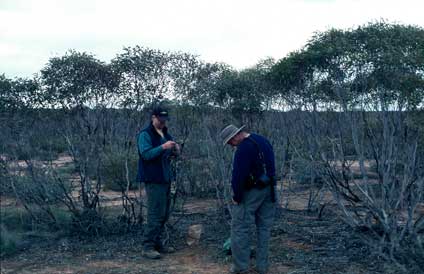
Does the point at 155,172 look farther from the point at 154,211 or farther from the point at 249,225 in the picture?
the point at 249,225

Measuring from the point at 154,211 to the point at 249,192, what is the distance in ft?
4.21

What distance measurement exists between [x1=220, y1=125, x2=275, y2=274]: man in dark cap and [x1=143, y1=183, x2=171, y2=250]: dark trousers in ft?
3.45

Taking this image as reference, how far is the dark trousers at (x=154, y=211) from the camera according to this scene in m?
6.70

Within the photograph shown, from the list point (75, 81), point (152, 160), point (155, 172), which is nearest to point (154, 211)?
point (155, 172)

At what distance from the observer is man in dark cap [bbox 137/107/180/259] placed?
6.60m

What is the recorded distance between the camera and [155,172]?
6.64m

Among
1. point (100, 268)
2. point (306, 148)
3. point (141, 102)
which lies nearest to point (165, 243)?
point (100, 268)

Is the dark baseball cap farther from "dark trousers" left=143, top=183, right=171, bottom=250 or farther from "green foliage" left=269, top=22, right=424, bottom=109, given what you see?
"green foliage" left=269, top=22, right=424, bottom=109

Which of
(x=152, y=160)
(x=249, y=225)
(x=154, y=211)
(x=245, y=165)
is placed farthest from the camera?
(x=154, y=211)

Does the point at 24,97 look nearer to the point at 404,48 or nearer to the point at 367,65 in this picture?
the point at 367,65

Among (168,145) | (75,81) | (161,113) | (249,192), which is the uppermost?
(75,81)

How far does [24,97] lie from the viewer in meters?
9.13

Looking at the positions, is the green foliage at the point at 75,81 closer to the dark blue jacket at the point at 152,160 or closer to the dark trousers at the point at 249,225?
the dark blue jacket at the point at 152,160

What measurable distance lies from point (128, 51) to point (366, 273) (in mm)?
4710
